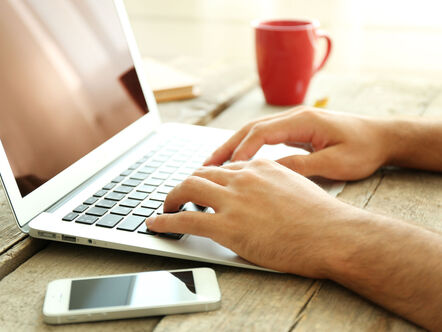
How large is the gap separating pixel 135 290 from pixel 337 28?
7.82 feet

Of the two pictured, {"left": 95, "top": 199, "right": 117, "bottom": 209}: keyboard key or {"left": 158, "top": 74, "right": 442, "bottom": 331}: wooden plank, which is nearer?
{"left": 158, "top": 74, "right": 442, "bottom": 331}: wooden plank

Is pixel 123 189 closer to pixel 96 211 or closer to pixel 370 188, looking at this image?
pixel 96 211

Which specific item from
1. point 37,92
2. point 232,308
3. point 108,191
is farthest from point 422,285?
point 37,92

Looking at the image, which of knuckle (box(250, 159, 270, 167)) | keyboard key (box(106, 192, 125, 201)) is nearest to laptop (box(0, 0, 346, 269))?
keyboard key (box(106, 192, 125, 201))

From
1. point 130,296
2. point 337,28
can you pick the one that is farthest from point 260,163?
point 337,28

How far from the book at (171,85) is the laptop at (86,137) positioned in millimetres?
244

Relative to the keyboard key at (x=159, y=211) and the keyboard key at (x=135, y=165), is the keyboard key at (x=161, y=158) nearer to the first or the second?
the keyboard key at (x=135, y=165)

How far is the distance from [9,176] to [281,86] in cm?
72

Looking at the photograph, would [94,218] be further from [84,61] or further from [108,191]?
[84,61]

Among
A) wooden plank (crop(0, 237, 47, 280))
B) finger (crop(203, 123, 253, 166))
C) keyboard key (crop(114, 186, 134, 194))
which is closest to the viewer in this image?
wooden plank (crop(0, 237, 47, 280))

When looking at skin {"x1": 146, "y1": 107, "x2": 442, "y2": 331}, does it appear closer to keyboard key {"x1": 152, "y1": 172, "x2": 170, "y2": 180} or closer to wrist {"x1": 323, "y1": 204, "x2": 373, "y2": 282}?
wrist {"x1": 323, "y1": 204, "x2": 373, "y2": 282}

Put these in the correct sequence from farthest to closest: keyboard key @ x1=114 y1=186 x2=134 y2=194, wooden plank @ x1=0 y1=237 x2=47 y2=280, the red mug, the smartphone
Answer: the red mug, keyboard key @ x1=114 y1=186 x2=134 y2=194, wooden plank @ x1=0 y1=237 x2=47 y2=280, the smartphone

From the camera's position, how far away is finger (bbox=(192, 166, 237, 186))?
67 cm

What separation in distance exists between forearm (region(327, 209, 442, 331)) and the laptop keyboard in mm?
205
